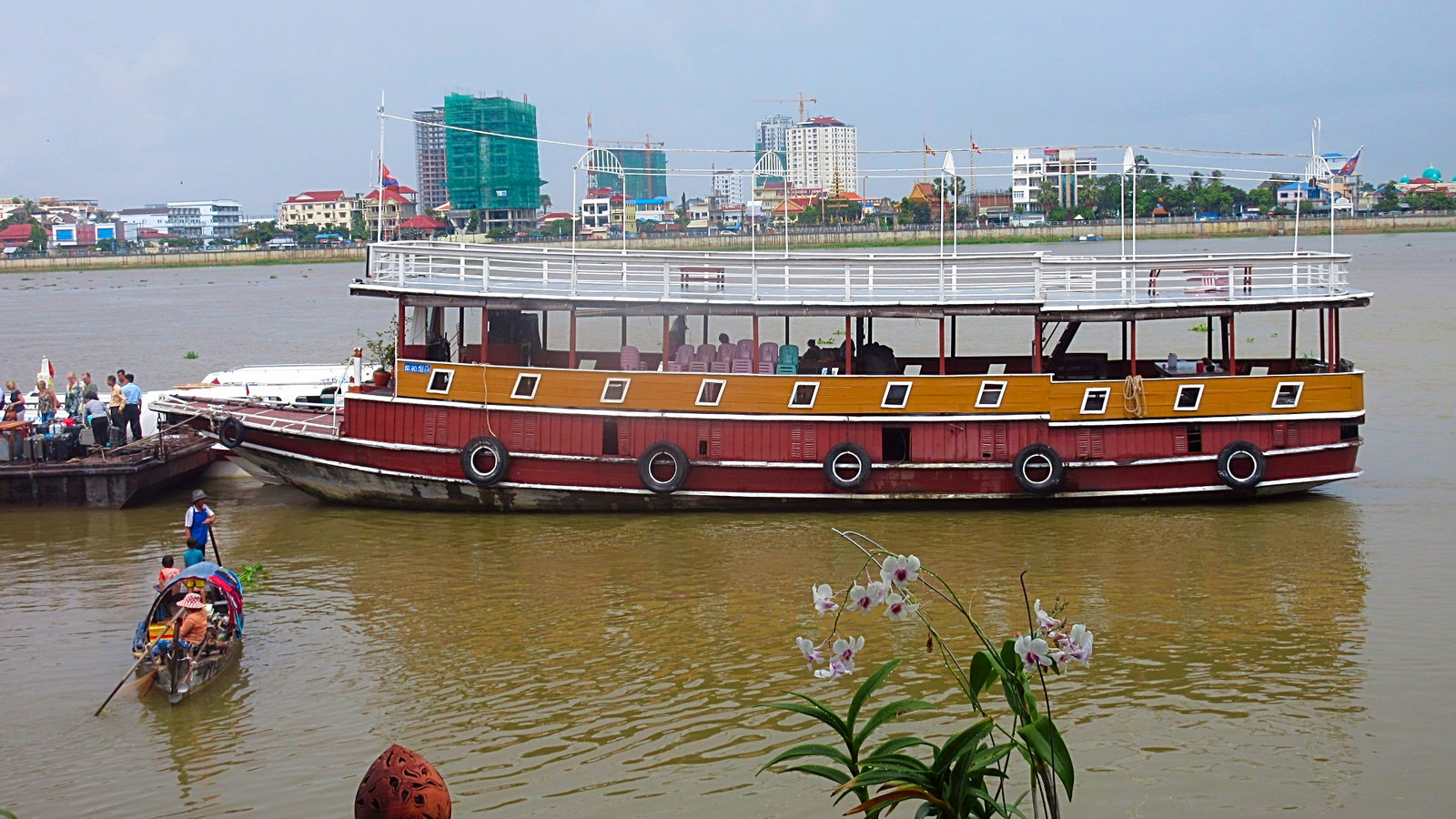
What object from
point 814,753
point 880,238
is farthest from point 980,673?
point 880,238

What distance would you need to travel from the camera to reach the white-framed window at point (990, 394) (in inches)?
720

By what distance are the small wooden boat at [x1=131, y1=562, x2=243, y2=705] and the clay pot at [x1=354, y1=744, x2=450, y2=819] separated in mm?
7944

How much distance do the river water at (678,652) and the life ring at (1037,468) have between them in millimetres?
519

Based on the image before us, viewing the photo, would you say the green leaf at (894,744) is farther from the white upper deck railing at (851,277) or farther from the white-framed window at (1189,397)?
the white-framed window at (1189,397)

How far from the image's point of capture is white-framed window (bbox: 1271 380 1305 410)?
1842cm

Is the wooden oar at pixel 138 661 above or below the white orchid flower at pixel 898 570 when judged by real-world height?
below

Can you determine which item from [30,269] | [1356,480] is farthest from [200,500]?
[30,269]

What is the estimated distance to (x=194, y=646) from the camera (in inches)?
480

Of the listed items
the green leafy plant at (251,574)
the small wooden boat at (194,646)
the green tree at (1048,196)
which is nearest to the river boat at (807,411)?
the green leafy plant at (251,574)

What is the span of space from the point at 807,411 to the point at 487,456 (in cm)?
448

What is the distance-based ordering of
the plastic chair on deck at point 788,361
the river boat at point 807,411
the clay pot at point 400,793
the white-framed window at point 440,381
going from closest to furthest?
the clay pot at point 400,793, the river boat at point 807,411, the white-framed window at point 440,381, the plastic chair on deck at point 788,361

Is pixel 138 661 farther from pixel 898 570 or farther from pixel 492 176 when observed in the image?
pixel 492 176

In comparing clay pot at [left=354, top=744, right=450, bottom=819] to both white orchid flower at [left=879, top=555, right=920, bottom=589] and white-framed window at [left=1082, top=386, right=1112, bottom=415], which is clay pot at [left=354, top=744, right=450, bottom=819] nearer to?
white orchid flower at [left=879, top=555, right=920, bottom=589]

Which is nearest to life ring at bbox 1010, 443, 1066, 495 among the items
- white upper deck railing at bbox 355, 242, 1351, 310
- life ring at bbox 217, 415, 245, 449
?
white upper deck railing at bbox 355, 242, 1351, 310
